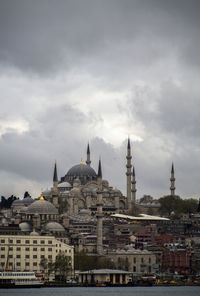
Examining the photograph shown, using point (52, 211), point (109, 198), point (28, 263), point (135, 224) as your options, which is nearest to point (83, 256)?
point (28, 263)

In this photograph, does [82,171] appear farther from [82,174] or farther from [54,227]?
[54,227]

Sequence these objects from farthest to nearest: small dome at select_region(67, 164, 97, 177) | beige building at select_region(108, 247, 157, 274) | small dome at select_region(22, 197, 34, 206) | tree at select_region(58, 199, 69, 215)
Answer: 1. small dome at select_region(67, 164, 97, 177)
2. small dome at select_region(22, 197, 34, 206)
3. tree at select_region(58, 199, 69, 215)
4. beige building at select_region(108, 247, 157, 274)

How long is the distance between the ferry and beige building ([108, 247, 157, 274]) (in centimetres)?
3163

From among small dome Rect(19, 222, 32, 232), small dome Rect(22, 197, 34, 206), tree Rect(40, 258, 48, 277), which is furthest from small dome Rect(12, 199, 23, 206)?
tree Rect(40, 258, 48, 277)

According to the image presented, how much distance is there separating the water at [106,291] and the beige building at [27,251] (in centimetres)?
1860

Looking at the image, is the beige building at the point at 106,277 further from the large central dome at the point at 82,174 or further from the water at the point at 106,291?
the large central dome at the point at 82,174

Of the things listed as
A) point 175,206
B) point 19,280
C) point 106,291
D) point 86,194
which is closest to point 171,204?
point 175,206

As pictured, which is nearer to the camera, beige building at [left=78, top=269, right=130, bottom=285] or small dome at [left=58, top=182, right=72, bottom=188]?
beige building at [left=78, top=269, right=130, bottom=285]

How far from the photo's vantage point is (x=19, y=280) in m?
105

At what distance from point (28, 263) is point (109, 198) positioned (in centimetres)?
5654

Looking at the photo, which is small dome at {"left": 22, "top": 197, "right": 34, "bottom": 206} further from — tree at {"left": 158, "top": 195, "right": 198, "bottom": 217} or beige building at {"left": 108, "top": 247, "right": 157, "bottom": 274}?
beige building at {"left": 108, "top": 247, "right": 157, "bottom": 274}

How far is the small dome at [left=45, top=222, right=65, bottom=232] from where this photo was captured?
14275cm

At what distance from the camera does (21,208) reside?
16700 cm

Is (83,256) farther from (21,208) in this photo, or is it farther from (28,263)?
(21,208)
